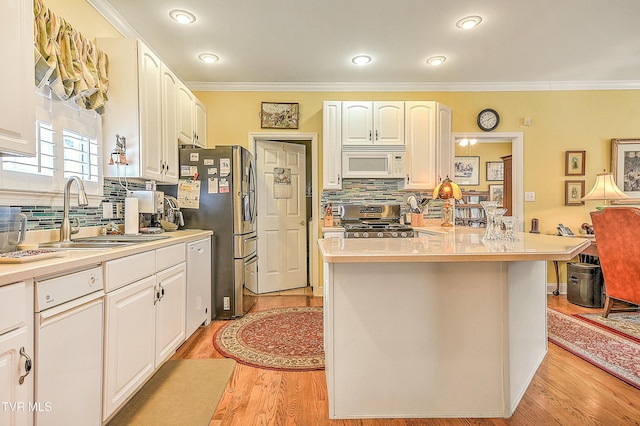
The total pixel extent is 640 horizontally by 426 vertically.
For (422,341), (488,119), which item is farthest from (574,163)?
(422,341)

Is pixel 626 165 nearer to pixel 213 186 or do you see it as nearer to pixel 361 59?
pixel 361 59

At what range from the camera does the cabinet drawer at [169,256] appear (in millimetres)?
2021

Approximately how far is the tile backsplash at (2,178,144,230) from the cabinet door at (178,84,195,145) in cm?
62

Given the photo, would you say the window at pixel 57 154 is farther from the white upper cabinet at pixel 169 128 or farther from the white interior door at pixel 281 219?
the white interior door at pixel 281 219

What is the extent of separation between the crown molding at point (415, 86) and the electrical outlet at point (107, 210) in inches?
80.8

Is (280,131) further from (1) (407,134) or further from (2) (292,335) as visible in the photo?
(2) (292,335)

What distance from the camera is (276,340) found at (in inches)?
105

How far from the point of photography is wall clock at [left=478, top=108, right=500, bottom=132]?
4047mm

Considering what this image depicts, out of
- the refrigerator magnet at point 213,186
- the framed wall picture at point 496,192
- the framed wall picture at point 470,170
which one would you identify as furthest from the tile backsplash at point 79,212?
the framed wall picture at point 496,192

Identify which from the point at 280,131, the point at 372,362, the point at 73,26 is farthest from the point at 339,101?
the point at 372,362

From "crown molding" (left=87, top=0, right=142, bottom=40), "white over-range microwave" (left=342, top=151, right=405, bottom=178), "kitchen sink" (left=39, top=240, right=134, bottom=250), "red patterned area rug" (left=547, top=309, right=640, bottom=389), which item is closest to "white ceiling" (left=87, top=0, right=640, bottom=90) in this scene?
"crown molding" (left=87, top=0, right=142, bottom=40)

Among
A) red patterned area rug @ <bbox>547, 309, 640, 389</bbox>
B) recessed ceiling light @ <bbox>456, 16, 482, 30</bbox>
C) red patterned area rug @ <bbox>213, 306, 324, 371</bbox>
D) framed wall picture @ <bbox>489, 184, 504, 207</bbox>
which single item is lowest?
red patterned area rug @ <bbox>213, 306, 324, 371</bbox>

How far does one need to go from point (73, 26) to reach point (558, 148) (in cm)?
489

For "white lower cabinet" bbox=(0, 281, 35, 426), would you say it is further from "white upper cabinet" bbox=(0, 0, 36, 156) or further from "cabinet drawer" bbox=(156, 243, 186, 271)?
"cabinet drawer" bbox=(156, 243, 186, 271)
